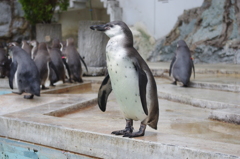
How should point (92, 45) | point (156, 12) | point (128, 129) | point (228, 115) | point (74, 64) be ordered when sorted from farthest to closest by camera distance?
point (156, 12) < point (92, 45) < point (74, 64) < point (228, 115) < point (128, 129)

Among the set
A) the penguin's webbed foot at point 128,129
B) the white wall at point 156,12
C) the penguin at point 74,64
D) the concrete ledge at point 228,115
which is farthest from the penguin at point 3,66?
the white wall at point 156,12

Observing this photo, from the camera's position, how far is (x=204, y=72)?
7.43 metres

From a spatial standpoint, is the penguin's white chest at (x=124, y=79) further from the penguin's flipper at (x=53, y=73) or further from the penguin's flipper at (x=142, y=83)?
the penguin's flipper at (x=53, y=73)

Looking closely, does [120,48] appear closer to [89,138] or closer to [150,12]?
[89,138]

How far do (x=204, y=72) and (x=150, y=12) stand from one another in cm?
381

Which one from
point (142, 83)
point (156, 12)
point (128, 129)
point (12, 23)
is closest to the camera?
point (142, 83)

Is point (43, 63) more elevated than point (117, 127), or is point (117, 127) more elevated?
point (43, 63)

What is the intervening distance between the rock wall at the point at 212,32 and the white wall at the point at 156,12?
0.69 feet

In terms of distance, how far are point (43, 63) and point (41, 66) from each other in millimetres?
72

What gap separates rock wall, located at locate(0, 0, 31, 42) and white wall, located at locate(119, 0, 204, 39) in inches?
143

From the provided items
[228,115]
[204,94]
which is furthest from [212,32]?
[228,115]

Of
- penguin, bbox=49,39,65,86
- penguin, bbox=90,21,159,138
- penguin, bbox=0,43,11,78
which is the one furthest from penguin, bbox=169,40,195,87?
penguin, bbox=90,21,159,138

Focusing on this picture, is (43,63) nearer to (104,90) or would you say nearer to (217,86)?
(217,86)

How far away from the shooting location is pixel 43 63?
5.69 meters
